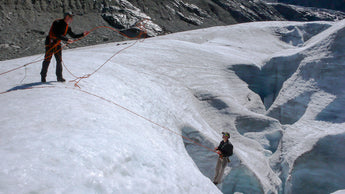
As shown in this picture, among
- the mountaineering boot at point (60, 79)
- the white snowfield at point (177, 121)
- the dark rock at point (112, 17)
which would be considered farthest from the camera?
the dark rock at point (112, 17)

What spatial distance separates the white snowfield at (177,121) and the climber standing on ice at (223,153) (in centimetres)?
53

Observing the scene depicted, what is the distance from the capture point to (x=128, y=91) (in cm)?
621

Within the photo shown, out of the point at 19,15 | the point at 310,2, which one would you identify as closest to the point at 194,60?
the point at 19,15

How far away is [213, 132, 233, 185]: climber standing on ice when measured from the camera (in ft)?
17.7

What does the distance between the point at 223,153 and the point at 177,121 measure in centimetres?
155

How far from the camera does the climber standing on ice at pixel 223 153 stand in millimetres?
5391

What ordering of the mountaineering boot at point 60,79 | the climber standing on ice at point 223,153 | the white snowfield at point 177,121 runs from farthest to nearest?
the climber standing on ice at point 223,153 → the mountaineering boot at point 60,79 → the white snowfield at point 177,121

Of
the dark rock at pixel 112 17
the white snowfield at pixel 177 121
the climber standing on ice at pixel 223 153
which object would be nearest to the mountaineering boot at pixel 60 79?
the white snowfield at pixel 177 121

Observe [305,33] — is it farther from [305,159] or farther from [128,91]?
[128,91]

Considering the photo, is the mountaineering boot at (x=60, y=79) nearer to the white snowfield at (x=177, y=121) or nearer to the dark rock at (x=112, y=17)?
the white snowfield at (x=177, y=121)

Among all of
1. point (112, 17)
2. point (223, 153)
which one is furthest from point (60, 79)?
point (112, 17)

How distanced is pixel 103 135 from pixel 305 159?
6.07 meters

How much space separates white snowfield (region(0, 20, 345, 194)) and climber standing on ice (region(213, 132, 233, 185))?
533mm

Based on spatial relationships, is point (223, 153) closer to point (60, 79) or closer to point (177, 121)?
point (177, 121)
